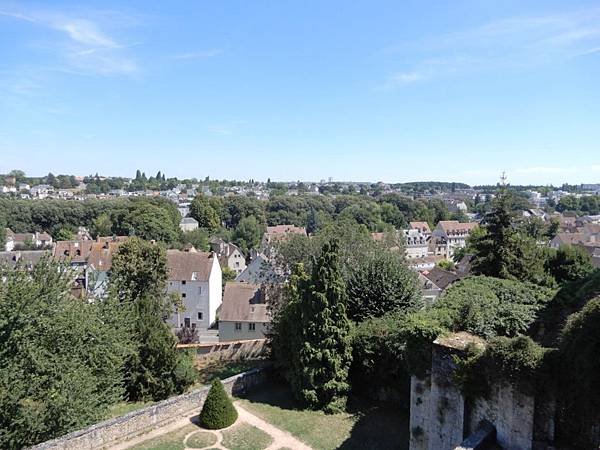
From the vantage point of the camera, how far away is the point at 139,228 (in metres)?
66.9

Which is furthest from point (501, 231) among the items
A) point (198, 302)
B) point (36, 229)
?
point (36, 229)

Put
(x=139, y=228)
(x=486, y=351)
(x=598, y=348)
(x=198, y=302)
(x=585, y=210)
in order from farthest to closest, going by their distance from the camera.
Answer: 1. (x=585, y=210)
2. (x=139, y=228)
3. (x=198, y=302)
4. (x=486, y=351)
5. (x=598, y=348)

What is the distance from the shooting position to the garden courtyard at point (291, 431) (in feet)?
52.6

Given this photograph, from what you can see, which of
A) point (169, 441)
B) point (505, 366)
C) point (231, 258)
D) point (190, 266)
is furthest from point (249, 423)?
point (231, 258)

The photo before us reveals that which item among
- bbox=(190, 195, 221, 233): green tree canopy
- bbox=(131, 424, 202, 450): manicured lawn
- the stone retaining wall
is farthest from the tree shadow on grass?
bbox=(190, 195, 221, 233): green tree canopy

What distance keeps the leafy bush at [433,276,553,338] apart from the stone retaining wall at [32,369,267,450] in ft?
34.8

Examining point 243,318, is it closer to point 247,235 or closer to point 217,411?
point 217,411

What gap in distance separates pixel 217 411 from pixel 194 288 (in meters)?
21.6

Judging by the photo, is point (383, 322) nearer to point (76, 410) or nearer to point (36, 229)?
point (76, 410)

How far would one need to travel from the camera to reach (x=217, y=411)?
57.0 feet

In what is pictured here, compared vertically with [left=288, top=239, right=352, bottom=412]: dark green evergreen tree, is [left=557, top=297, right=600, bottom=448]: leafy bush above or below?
above

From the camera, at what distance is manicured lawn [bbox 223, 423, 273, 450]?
16.0m

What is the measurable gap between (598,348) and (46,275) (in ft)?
53.8

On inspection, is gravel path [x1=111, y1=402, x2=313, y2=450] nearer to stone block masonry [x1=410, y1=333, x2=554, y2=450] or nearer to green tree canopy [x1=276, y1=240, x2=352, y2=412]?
green tree canopy [x1=276, y1=240, x2=352, y2=412]
